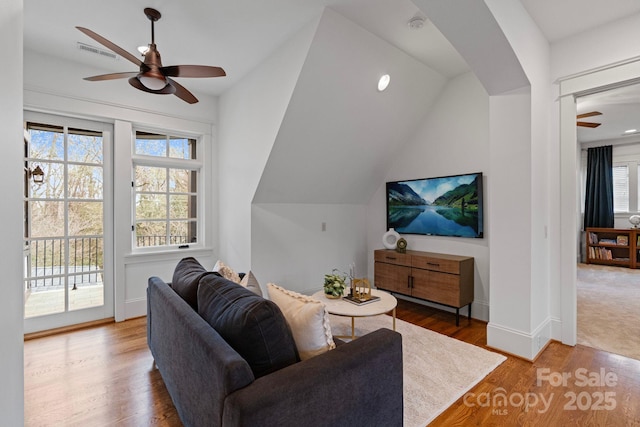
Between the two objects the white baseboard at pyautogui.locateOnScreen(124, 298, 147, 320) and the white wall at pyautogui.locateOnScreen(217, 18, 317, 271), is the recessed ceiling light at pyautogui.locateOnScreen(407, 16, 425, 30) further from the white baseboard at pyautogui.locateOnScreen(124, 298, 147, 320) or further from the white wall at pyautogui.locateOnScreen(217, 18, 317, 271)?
the white baseboard at pyautogui.locateOnScreen(124, 298, 147, 320)

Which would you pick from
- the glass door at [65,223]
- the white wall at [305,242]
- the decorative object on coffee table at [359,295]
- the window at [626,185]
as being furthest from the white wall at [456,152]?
the window at [626,185]

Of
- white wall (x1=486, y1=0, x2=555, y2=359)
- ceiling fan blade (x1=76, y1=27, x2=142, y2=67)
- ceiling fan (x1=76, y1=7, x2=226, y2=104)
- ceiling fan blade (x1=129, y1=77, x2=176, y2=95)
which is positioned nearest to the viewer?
ceiling fan blade (x1=76, y1=27, x2=142, y2=67)

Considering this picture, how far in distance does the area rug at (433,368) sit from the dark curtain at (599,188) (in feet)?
20.1

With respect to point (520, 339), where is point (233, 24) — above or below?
above

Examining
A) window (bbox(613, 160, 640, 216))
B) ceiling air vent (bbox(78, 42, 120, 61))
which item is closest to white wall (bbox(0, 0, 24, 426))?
ceiling air vent (bbox(78, 42, 120, 61))

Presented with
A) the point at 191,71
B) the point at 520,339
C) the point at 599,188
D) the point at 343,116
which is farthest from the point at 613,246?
the point at 191,71

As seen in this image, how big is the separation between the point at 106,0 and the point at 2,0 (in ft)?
6.87

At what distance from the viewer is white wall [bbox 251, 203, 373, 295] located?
367cm

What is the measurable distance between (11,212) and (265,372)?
38.0 inches

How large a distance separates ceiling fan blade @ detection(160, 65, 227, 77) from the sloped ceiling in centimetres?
80

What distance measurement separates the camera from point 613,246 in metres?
6.27

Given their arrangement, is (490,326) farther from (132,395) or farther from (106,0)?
(106,0)

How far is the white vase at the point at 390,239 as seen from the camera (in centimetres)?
408

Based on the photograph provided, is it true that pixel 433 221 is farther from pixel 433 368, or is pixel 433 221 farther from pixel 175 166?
pixel 175 166
